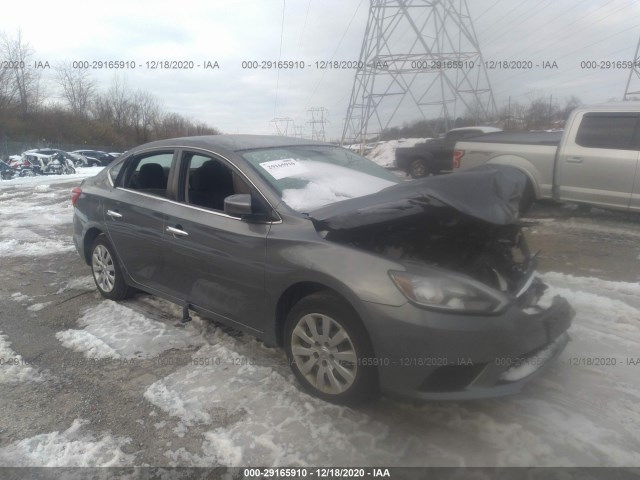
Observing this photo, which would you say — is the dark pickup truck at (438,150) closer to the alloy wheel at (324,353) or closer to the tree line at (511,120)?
the tree line at (511,120)

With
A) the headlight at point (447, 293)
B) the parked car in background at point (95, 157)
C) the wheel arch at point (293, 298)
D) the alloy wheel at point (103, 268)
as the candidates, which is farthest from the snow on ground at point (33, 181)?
the headlight at point (447, 293)

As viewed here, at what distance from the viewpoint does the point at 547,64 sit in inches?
253

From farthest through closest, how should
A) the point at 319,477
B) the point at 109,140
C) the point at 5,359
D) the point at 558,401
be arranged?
the point at 109,140, the point at 5,359, the point at 558,401, the point at 319,477

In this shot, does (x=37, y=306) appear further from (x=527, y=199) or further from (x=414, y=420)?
(x=527, y=199)

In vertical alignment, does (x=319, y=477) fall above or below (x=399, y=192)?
below

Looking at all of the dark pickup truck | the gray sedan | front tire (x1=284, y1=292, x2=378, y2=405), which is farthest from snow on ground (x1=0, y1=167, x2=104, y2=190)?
front tire (x1=284, y1=292, x2=378, y2=405)

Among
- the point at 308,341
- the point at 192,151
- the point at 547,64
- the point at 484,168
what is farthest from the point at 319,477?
the point at 547,64

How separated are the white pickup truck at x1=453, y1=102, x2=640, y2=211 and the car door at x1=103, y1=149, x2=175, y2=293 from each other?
4594mm

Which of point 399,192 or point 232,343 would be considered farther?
point 232,343

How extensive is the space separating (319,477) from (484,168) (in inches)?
84.3

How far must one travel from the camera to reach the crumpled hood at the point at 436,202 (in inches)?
102

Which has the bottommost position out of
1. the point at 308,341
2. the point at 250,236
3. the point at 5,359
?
the point at 5,359

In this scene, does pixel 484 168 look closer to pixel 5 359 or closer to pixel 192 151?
pixel 192 151

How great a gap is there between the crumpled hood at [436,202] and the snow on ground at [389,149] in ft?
13.2
